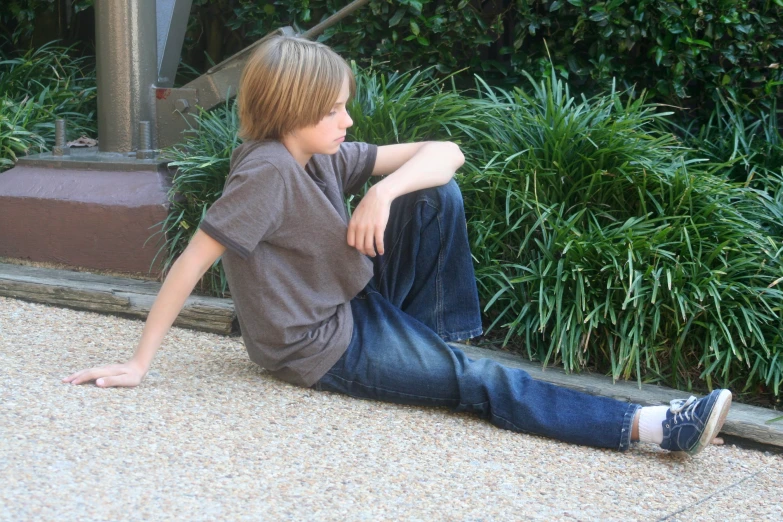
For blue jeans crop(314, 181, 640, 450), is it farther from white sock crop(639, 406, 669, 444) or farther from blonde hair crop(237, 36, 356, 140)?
blonde hair crop(237, 36, 356, 140)

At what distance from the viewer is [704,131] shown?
3.93 m

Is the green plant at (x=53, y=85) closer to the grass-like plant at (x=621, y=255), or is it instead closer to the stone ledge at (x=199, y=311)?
the stone ledge at (x=199, y=311)

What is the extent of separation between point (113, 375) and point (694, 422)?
154 centimetres

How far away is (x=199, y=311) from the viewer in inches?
123

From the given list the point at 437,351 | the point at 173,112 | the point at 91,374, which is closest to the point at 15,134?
the point at 173,112

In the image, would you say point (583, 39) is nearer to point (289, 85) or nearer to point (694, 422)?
point (289, 85)

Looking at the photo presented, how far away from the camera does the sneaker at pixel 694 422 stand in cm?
220

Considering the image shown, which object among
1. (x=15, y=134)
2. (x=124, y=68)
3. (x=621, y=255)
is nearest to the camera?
(x=621, y=255)

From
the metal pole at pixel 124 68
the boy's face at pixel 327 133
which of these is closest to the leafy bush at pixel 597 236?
the metal pole at pixel 124 68

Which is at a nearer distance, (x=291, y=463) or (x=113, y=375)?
(x=291, y=463)

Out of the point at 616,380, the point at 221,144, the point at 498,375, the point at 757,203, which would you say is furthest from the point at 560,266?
the point at 221,144

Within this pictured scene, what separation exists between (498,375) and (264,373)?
2.38 ft

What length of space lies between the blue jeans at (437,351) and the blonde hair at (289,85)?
17.1 inches

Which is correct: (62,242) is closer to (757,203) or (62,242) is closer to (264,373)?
(264,373)
